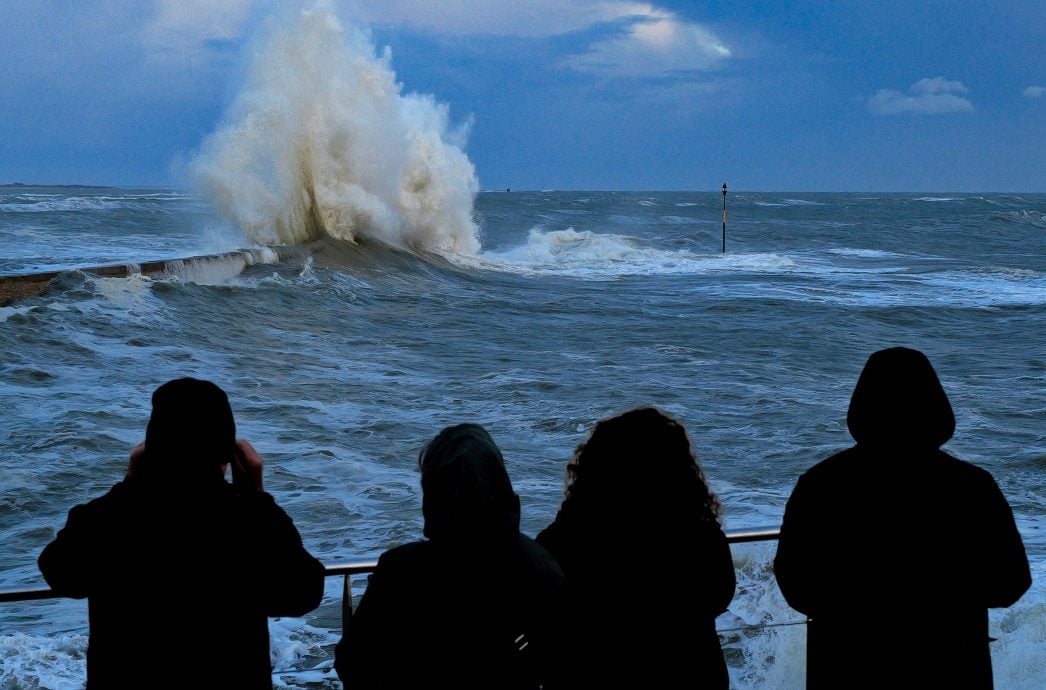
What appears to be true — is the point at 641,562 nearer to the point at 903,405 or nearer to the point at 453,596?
the point at 453,596

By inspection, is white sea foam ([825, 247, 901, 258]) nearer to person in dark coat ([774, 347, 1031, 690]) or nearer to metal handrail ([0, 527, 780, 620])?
metal handrail ([0, 527, 780, 620])

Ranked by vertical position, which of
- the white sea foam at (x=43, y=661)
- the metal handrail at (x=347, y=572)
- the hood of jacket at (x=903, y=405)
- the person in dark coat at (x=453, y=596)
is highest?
the hood of jacket at (x=903, y=405)

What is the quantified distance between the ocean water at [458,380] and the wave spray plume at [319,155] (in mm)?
562

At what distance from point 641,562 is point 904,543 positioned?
1.69 feet

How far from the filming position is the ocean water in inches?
184

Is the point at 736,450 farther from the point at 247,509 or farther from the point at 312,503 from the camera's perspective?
the point at 247,509

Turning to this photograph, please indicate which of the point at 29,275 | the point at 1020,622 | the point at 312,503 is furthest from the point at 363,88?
the point at 1020,622

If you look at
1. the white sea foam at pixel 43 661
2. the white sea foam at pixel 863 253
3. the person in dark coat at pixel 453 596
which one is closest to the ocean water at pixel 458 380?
the white sea foam at pixel 43 661

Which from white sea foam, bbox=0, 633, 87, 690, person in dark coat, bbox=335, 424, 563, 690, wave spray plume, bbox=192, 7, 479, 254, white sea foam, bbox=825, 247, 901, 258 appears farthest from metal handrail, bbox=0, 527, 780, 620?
white sea foam, bbox=825, 247, 901, 258

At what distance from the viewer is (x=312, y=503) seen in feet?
21.7

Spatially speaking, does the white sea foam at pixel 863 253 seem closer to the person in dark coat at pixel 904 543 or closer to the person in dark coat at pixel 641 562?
the person in dark coat at pixel 904 543

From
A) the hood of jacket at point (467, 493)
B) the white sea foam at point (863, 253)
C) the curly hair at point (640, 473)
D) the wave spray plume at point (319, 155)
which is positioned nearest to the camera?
the hood of jacket at point (467, 493)

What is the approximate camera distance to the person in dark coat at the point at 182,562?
1787 mm

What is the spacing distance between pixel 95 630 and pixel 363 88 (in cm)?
2721
